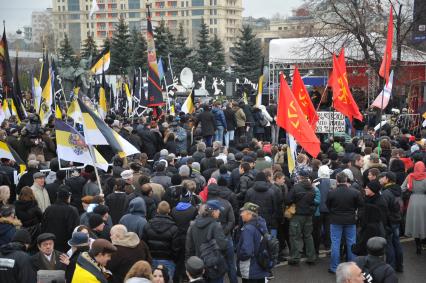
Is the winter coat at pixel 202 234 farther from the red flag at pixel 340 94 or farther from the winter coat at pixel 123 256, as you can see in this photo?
the red flag at pixel 340 94

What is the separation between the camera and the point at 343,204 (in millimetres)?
9633

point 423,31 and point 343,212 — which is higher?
point 423,31

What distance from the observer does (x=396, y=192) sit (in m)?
10.1

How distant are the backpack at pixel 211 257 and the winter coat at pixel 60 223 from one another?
1.81 metres

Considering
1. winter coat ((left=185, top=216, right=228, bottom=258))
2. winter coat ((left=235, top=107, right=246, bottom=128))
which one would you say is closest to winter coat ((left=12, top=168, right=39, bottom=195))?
winter coat ((left=185, top=216, right=228, bottom=258))

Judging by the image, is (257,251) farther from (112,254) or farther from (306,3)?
(306,3)

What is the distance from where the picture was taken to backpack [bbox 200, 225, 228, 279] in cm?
787

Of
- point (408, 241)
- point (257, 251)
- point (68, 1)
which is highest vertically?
point (68, 1)

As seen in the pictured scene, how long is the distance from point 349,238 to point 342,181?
3.10 ft

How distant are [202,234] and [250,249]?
1.96 ft

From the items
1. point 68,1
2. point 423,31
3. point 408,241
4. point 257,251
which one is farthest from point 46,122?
point 68,1

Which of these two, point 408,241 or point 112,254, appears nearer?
point 112,254

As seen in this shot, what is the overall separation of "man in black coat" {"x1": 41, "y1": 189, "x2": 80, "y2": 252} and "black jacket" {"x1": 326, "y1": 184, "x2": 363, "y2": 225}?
365cm

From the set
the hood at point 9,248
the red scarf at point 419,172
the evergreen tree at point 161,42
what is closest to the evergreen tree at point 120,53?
the evergreen tree at point 161,42
